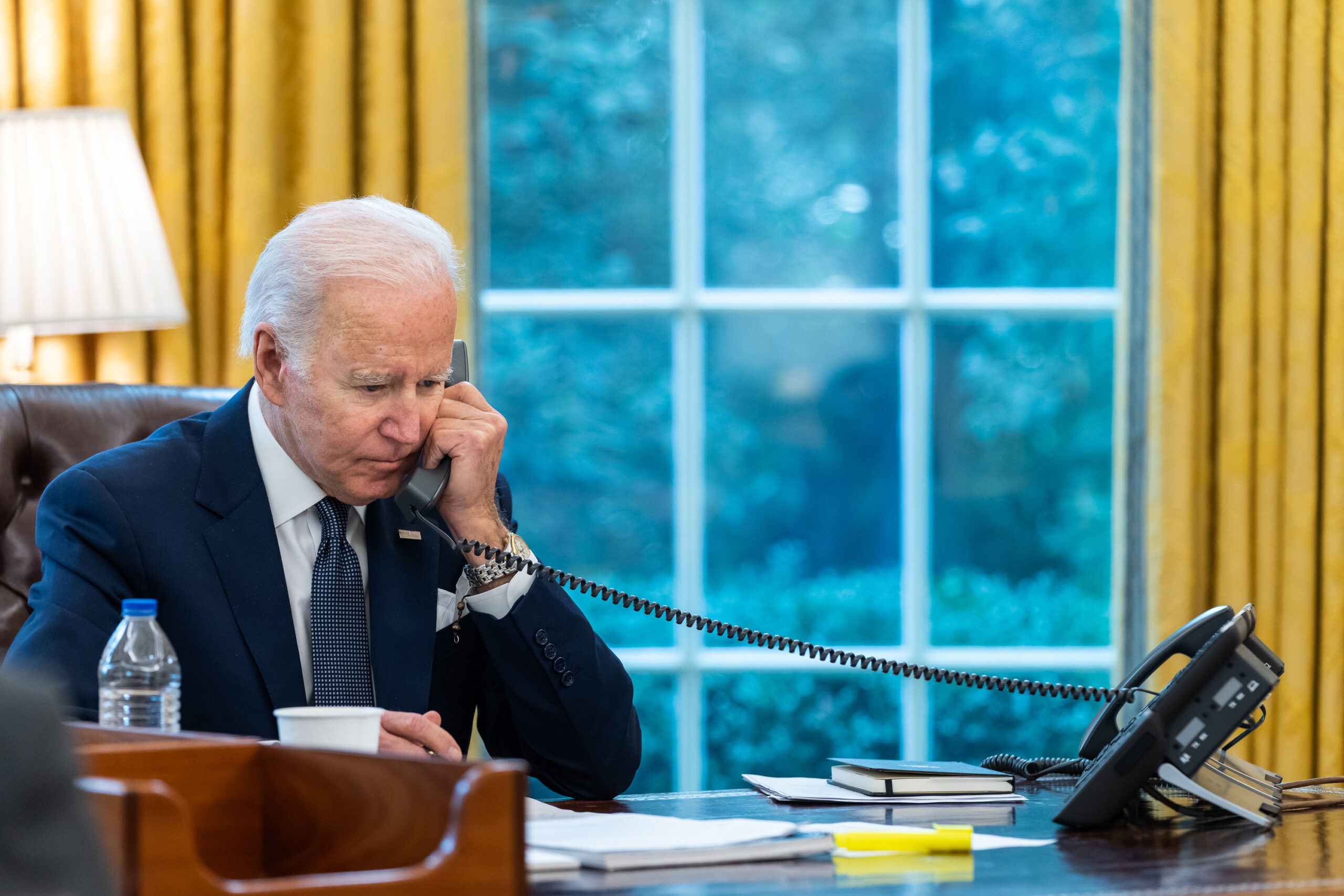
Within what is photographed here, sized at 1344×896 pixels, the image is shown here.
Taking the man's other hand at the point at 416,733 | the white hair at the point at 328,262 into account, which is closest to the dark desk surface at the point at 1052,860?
the man's other hand at the point at 416,733

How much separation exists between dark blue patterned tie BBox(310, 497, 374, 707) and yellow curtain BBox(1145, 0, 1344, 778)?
6.11 feet

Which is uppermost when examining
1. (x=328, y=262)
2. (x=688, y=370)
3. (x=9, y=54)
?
(x=9, y=54)

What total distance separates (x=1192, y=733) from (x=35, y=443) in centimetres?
150

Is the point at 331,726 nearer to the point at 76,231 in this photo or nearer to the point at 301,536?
the point at 301,536

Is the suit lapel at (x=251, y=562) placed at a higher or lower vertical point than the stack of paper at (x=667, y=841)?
higher

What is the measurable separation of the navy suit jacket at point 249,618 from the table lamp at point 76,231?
27.4 inches

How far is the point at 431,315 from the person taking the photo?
150cm

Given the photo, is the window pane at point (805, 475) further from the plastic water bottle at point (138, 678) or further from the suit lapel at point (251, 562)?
the plastic water bottle at point (138, 678)

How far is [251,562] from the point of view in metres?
1.44

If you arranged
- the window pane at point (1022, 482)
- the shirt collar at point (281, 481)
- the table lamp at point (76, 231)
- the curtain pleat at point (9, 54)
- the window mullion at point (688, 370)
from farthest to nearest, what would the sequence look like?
the window pane at point (1022, 482), the window mullion at point (688, 370), the curtain pleat at point (9, 54), the table lamp at point (76, 231), the shirt collar at point (281, 481)

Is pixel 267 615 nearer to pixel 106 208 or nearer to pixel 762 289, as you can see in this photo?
pixel 106 208

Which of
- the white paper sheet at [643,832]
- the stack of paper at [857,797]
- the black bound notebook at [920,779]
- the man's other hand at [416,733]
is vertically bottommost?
the stack of paper at [857,797]

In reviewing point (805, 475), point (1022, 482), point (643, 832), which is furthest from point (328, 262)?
point (1022, 482)

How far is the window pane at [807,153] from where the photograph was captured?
3057 millimetres
